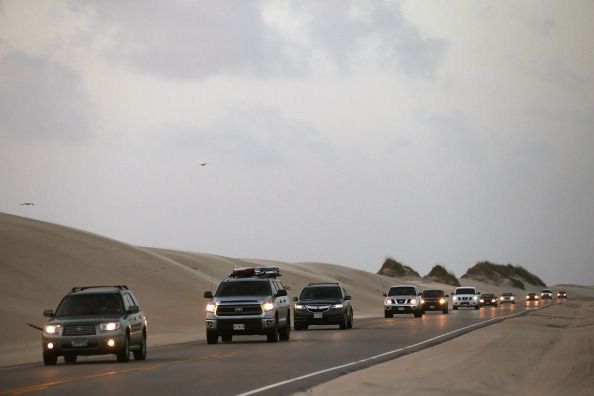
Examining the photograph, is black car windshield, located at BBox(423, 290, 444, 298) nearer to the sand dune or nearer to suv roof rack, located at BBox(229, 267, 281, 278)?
the sand dune

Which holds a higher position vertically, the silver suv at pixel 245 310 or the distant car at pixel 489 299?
the distant car at pixel 489 299

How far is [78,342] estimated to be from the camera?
26.0 metres

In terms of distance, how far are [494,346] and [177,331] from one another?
66.6 feet

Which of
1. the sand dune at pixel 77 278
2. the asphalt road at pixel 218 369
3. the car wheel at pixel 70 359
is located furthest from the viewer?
the sand dune at pixel 77 278

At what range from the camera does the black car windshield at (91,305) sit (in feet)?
88.6

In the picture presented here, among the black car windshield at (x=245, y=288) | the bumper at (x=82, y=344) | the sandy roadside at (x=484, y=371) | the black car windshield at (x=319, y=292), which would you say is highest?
the black car windshield at (x=319, y=292)

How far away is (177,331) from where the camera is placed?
48.8 metres

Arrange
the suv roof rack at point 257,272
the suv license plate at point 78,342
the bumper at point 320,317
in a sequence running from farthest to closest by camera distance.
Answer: the bumper at point 320,317
the suv roof rack at point 257,272
the suv license plate at point 78,342

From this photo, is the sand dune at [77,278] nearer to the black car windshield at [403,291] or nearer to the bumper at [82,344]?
the black car windshield at [403,291]

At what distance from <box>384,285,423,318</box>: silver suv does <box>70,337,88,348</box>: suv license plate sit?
36.0 meters

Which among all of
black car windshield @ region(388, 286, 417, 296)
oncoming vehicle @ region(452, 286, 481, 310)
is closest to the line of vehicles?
black car windshield @ region(388, 286, 417, 296)

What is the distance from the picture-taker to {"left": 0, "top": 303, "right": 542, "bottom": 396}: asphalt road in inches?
757

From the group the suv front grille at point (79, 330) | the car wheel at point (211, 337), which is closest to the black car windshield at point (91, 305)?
the suv front grille at point (79, 330)

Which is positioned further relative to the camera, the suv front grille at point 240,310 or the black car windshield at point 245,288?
the black car windshield at point 245,288
